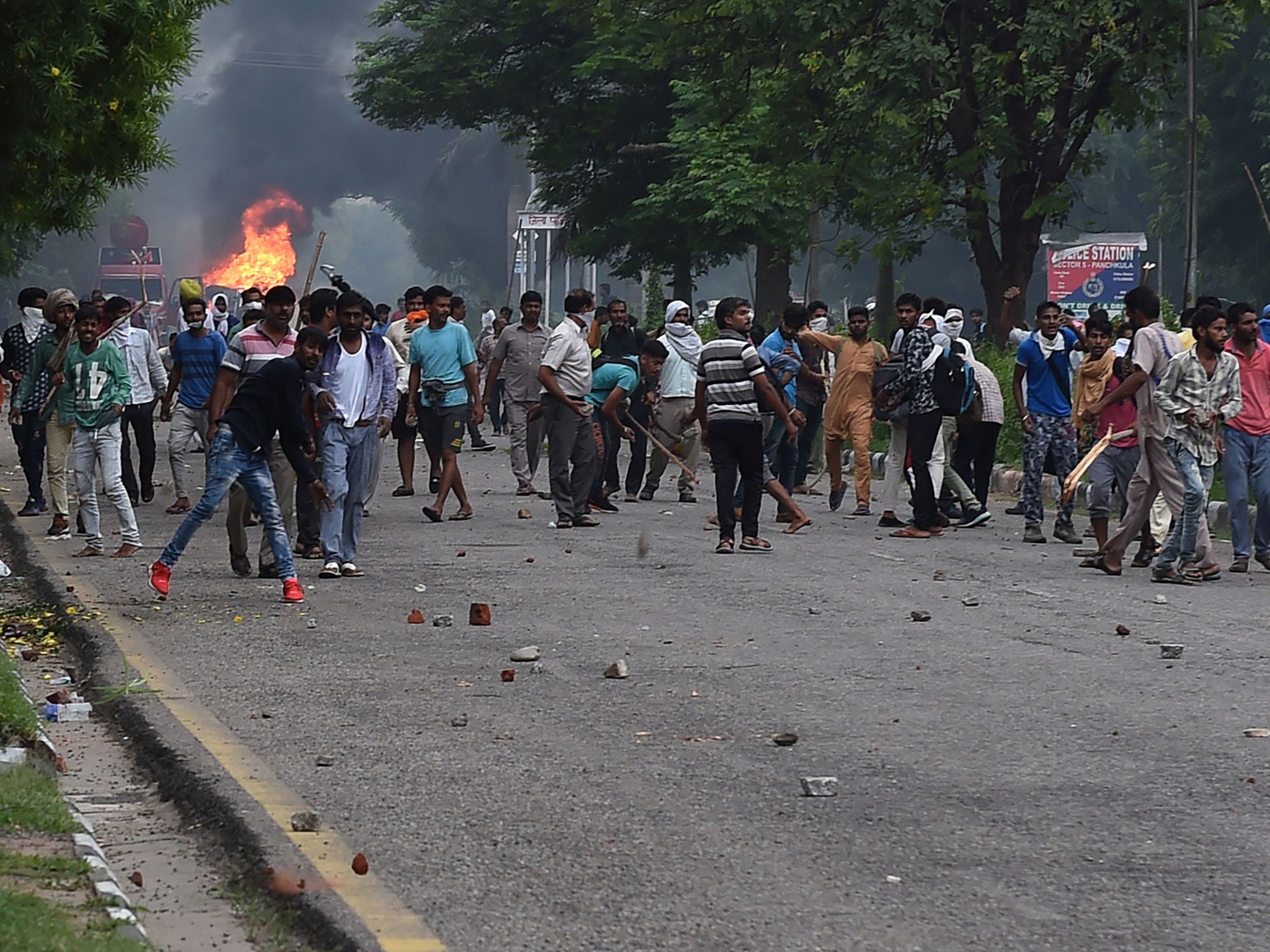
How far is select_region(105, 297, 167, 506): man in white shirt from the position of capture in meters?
15.9

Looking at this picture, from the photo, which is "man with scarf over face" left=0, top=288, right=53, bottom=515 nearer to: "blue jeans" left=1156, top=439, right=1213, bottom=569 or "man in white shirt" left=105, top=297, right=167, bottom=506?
"man in white shirt" left=105, top=297, right=167, bottom=506

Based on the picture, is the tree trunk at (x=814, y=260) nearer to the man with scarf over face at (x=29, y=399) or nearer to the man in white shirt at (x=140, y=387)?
the man in white shirt at (x=140, y=387)

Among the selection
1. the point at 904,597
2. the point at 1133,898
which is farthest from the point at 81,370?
the point at 1133,898

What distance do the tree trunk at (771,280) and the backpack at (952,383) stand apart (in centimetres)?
1809

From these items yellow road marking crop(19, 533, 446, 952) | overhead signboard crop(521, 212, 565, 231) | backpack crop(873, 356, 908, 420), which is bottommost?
yellow road marking crop(19, 533, 446, 952)

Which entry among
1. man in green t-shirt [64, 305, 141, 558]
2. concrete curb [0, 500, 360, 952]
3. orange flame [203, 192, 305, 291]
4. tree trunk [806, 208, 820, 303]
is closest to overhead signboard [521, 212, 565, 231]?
tree trunk [806, 208, 820, 303]

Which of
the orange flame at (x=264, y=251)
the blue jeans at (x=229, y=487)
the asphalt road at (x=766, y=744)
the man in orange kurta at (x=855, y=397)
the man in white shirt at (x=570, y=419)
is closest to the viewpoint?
the asphalt road at (x=766, y=744)

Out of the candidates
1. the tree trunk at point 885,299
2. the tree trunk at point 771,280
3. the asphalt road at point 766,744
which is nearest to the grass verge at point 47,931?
the asphalt road at point 766,744

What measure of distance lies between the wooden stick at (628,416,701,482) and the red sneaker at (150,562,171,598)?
728 centimetres

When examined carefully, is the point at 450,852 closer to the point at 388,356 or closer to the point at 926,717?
the point at 926,717

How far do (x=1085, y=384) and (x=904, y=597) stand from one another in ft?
14.8

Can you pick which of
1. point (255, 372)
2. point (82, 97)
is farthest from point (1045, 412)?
point (82, 97)

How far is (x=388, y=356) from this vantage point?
1259cm

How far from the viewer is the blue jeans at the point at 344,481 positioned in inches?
472
